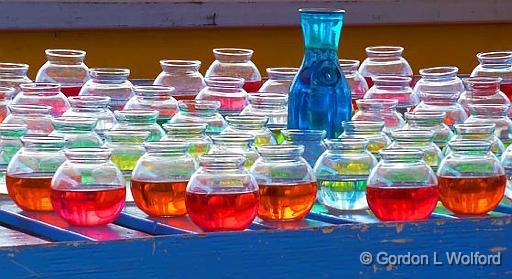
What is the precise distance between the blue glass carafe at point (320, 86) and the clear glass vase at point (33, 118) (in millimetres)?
352

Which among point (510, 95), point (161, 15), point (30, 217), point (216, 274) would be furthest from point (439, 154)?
point (161, 15)

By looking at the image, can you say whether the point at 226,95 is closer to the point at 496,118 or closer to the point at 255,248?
the point at 496,118

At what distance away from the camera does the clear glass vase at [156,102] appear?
2.00m

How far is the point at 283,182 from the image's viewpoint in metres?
1.53

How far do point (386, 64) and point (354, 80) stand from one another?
185 mm

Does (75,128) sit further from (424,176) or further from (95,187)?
(424,176)

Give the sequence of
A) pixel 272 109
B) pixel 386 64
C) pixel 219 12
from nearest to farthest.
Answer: pixel 272 109, pixel 386 64, pixel 219 12

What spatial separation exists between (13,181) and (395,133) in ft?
1.59

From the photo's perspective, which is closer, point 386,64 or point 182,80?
point 182,80

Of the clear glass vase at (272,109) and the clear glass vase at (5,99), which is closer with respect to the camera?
the clear glass vase at (272,109)

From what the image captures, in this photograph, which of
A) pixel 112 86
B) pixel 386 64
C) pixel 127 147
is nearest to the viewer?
pixel 127 147

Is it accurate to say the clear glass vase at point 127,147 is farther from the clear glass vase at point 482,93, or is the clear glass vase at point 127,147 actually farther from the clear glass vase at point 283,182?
the clear glass vase at point 482,93

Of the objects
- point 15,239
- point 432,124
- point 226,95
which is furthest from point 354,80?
point 15,239

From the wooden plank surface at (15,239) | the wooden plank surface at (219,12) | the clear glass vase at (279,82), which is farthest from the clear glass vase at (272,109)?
the wooden plank surface at (219,12)
